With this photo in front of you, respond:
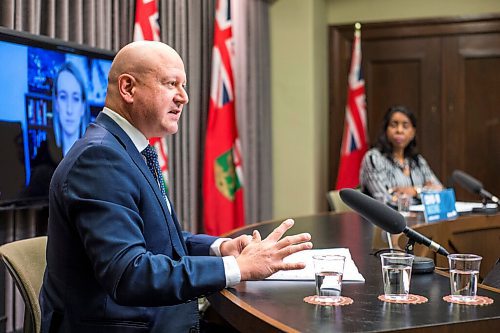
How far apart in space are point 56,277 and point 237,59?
12.2 ft

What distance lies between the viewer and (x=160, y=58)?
5.51ft

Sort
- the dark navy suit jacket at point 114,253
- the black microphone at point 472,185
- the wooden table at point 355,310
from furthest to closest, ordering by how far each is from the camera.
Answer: the black microphone at point 472,185 → the dark navy suit jacket at point 114,253 → the wooden table at point 355,310

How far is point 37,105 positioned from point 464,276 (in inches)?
78.7

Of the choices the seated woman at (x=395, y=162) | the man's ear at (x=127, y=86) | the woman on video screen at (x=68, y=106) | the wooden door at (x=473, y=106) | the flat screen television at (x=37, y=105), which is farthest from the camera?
the wooden door at (x=473, y=106)

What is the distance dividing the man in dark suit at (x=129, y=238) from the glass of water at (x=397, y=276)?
0.63ft

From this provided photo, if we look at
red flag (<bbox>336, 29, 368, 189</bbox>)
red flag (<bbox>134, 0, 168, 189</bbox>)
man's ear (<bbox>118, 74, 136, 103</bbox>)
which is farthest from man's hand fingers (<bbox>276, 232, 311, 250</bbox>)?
red flag (<bbox>336, 29, 368, 189</bbox>)

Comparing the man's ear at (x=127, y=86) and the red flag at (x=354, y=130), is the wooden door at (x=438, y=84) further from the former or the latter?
the man's ear at (x=127, y=86)

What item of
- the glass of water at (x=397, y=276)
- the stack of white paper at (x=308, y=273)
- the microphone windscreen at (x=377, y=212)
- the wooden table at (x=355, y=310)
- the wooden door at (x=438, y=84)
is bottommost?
the wooden table at (x=355, y=310)

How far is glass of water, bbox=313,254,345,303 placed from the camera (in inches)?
60.9

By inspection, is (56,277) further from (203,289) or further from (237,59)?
(237,59)

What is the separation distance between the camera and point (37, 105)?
9.67 feet

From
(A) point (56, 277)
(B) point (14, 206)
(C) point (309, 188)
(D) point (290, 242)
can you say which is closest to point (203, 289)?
(D) point (290, 242)

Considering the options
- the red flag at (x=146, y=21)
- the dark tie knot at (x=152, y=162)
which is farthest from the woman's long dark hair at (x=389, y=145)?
the dark tie knot at (x=152, y=162)

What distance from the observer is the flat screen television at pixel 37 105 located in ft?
9.17
